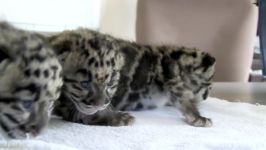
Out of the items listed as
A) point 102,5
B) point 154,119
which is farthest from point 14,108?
point 102,5

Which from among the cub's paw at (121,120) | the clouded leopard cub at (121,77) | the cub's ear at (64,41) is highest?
the cub's ear at (64,41)

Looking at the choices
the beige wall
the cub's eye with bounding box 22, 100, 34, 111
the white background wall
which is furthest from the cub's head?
the beige wall

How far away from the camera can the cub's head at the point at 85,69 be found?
76cm

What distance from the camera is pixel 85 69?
0.76 m

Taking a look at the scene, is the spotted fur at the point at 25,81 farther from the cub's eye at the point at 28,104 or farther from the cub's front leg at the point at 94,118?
the cub's front leg at the point at 94,118

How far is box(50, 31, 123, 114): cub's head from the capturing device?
756 millimetres

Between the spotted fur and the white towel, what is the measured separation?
1.0 inches

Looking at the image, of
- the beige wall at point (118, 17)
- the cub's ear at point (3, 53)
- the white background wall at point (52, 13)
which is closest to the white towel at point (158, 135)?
the cub's ear at point (3, 53)

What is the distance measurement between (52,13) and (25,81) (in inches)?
56.7

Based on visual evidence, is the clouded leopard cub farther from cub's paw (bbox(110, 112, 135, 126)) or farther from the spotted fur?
the spotted fur

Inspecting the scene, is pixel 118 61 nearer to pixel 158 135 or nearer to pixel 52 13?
pixel 158 135

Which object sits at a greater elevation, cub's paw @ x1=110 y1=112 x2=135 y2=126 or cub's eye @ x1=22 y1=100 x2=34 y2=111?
cub's eye @ x1=22 y1=100 x2=34 y2=111

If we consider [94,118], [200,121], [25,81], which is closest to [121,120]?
[94,118]

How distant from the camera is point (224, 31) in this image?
6.05ft
